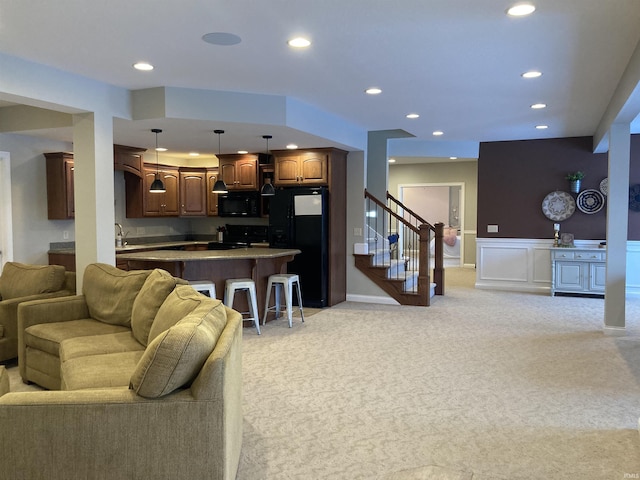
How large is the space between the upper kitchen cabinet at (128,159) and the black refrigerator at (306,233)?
2085 millimetres

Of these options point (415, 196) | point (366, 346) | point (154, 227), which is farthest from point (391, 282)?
point (415, 196)

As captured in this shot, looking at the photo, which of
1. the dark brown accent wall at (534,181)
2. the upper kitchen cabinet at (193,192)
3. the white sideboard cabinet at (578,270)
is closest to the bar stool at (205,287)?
the upper kitchen cabinet at (193,192)

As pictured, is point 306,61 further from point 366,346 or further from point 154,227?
point 154,227

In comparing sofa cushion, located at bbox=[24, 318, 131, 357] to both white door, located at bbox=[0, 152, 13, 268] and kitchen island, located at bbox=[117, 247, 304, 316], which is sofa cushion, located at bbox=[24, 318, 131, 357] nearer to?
kitchen island, located at bbox=[117, 247, 304, 316]

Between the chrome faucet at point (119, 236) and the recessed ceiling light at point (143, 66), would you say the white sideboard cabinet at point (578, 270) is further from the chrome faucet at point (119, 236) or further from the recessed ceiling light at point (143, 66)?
the chrome faucet at point (119, 236)

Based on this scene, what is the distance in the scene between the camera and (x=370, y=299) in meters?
7.66

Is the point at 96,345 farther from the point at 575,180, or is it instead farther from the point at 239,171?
the point at 575,180

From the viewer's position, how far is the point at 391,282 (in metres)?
7.49

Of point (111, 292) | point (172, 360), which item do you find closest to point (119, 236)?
point (111, 292)

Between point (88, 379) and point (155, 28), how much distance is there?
2280 millimetres

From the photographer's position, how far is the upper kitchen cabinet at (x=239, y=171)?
7949 mm

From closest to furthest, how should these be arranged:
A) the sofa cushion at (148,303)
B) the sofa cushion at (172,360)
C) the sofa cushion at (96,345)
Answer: the sofa cushion at (172,360)
the sofa cushion at (96,345)
the sofa cushion at (148,303)

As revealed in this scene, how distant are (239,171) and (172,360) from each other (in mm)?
6168

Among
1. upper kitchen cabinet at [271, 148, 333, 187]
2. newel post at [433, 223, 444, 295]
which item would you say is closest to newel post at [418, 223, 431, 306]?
newel post at [433, 223, 444, 295]
